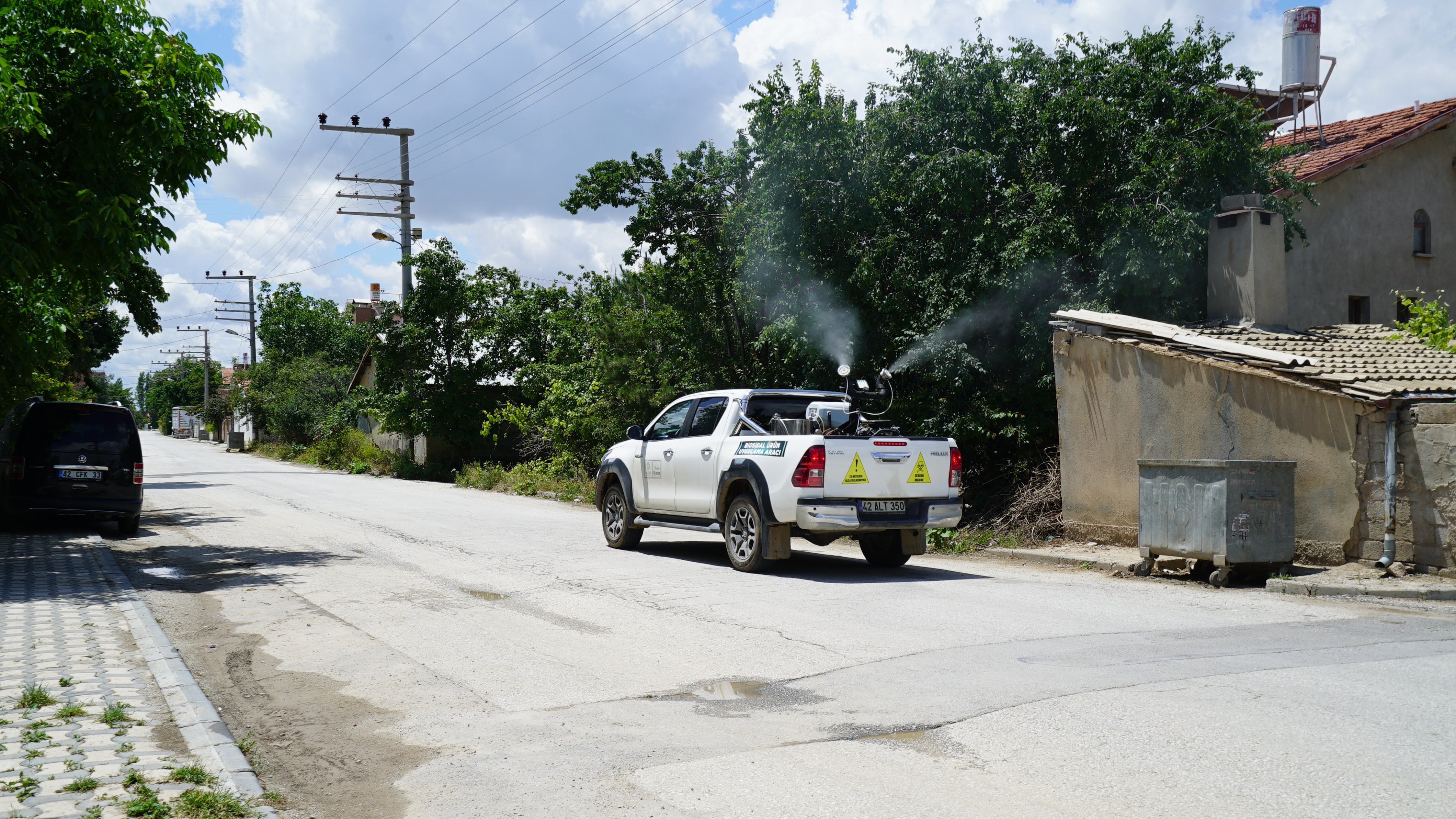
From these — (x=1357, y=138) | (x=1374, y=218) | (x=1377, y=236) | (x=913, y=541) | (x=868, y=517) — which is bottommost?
(x=913, y=541)

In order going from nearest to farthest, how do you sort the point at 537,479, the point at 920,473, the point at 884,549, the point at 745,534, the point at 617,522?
the point at 920,473
the point at 745,534
the point at 884,549
the point at 617,522
the point at 537,479

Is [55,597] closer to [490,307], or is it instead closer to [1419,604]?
[1419,604]

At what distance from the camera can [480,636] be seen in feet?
25.3

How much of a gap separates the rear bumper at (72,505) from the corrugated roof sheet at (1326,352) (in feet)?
42.5

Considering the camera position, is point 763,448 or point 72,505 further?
point 72,505

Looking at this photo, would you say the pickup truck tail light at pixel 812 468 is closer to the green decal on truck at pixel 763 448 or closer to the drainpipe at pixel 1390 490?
the green decal on truck at pixel 763 448

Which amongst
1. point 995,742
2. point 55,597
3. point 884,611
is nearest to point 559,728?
point 995,742

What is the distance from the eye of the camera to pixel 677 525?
1219 cm

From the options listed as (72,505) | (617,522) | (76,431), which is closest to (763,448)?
(617,522)

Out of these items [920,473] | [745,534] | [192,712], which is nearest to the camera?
[192,712]

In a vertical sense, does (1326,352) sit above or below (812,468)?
above

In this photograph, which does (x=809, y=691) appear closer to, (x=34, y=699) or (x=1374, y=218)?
(x=34, y=699)

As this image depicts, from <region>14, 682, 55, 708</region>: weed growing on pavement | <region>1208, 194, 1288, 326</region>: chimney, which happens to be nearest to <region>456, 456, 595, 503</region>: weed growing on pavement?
<region>1208, 194, 1288, 326</region>: chimney

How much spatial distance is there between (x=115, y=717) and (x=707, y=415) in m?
7.50
